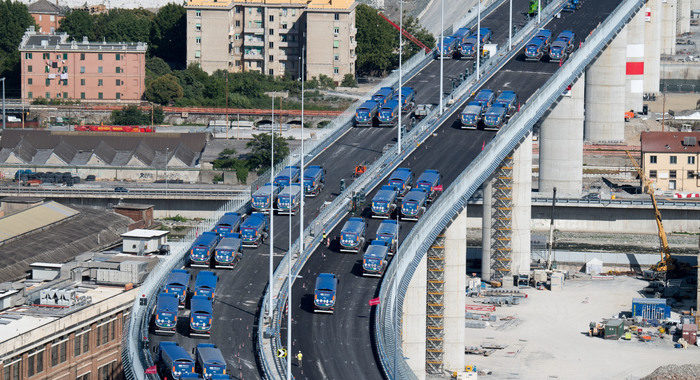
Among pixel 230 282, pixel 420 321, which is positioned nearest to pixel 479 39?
pixel 420 321

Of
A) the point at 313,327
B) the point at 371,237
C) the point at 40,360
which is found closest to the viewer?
the point at 313,327

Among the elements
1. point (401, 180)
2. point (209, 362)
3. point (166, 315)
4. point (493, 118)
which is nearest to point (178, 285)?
point (166, 315)

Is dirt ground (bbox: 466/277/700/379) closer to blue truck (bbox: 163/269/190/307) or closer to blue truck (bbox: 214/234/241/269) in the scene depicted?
blue truck (bbox: 214/234/241/269)

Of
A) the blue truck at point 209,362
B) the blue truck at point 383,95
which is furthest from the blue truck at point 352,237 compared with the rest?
the blue truck at point 383,95

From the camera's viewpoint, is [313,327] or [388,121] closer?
[313,327]

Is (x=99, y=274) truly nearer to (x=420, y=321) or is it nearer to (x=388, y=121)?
(x=420, y=321)

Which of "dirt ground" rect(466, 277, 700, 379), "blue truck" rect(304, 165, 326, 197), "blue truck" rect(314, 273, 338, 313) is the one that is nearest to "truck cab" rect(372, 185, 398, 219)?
"blue truck" rect(304, 165, 326, 197)

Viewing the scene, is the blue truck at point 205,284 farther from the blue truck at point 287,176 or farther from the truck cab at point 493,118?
the truck cab at point 493,118
